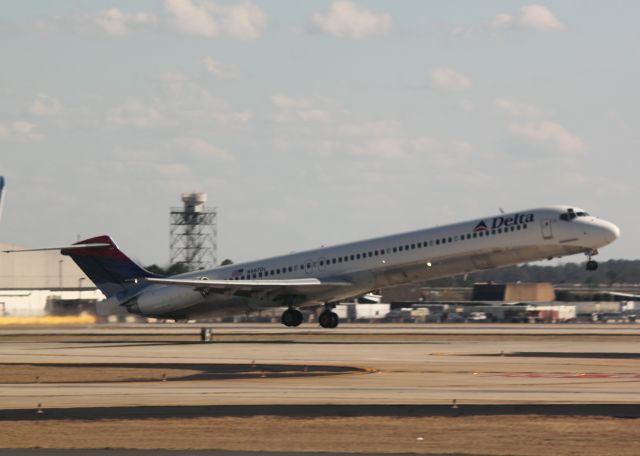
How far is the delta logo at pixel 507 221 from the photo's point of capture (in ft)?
223

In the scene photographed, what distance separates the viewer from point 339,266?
73.8 m

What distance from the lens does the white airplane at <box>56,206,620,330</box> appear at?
222 ft

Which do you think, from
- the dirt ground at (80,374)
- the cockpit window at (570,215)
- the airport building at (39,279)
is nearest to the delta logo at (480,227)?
the cockpit window at (570,215)

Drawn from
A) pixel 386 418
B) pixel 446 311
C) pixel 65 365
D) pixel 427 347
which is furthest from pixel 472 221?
pixel 446 311

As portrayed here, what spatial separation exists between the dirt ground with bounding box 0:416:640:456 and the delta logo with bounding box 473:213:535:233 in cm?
3969

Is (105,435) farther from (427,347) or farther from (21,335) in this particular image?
(21,335)

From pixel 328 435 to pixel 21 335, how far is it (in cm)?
6053

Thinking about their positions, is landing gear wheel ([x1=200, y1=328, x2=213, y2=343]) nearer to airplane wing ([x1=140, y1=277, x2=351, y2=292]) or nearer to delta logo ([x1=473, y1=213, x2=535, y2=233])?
airplane wing ([x1=140, y1=277, x2=351, y2=292])

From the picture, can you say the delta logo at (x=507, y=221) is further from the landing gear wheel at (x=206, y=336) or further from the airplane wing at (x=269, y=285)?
the landing gear wheel at (x=206, y=336)

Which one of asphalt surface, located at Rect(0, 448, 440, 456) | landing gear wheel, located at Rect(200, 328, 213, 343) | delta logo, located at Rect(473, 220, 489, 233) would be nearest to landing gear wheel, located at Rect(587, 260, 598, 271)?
delta logo, located at Rect(473, 220, 489, 233)

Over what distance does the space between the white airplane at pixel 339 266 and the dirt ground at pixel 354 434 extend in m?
38.0

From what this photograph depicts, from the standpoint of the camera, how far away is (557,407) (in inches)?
1223

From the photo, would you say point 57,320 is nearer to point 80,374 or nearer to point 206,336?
point 206,336

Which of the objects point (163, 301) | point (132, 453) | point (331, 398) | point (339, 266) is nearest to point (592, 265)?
point (339, 266)
